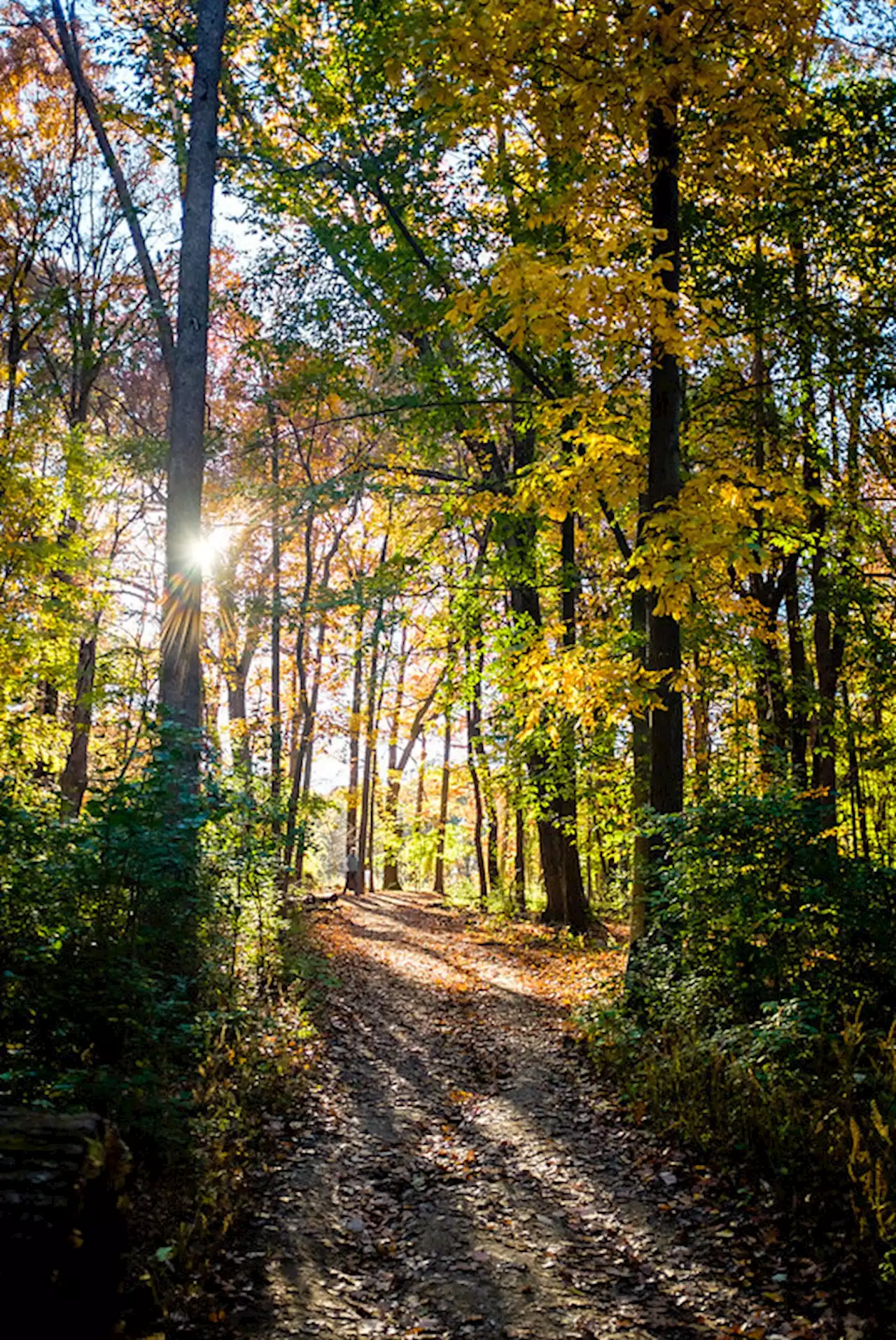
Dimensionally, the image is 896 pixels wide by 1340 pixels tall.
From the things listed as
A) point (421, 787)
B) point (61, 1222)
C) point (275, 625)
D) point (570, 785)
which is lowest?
point (61, 1222)

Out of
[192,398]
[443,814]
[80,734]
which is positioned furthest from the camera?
[443,814]

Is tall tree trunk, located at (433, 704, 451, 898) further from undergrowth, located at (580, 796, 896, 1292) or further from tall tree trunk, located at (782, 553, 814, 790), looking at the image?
undergrowth, located at (580, 796, 896, 1292)

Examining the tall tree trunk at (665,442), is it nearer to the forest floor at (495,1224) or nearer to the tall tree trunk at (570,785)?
the forest floor at (495,1224)

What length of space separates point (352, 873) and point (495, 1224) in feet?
65.0

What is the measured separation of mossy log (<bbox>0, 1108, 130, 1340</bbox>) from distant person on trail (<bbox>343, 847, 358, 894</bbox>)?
823 inches

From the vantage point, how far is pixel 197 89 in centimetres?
957

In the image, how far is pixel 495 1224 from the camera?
461 centimetres

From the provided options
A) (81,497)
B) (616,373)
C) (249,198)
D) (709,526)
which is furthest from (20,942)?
(81,497)

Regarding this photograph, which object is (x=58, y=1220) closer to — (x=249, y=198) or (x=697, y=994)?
(x=697, y=994)

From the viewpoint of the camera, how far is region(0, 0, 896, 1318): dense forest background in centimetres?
498

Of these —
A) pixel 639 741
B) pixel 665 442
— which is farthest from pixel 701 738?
pixel 665 442

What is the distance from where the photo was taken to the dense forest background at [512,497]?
4977mm

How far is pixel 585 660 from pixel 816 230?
5596 mm

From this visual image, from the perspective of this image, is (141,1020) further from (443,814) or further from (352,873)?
(443,814)
